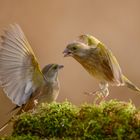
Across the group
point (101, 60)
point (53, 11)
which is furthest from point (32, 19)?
point (101, 60)

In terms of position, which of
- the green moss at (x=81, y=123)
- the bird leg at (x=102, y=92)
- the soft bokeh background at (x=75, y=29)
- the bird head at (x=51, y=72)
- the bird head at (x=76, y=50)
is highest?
the bird head at (x=76, y=50)

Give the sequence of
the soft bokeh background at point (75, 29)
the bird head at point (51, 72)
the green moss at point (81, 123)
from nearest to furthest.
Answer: the green moss at point (81, 123), the bird head at point (51, 72), the soft bokeh background at point (75, 29)

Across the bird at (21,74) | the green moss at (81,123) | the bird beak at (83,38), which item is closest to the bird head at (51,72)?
the bird at (21,74)

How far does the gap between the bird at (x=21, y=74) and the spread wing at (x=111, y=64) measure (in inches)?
10.0

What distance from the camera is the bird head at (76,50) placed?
3031 millimetres

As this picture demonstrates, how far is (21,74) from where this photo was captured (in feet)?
9.46

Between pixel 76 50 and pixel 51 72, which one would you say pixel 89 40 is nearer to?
pixel 76 50

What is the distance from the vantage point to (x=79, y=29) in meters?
5.66

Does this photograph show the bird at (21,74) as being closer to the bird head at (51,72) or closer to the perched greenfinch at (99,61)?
the bird head at (51,72)

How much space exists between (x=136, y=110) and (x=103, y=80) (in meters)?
0.59

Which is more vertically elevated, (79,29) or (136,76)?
(79,29)

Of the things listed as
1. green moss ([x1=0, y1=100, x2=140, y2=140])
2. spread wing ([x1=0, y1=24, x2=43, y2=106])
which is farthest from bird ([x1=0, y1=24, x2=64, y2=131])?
green moss ([x1=0, y1=100, x2=140, y2=140])

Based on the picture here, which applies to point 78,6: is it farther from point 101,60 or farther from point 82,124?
point 82,124

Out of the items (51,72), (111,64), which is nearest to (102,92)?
(111,64)
